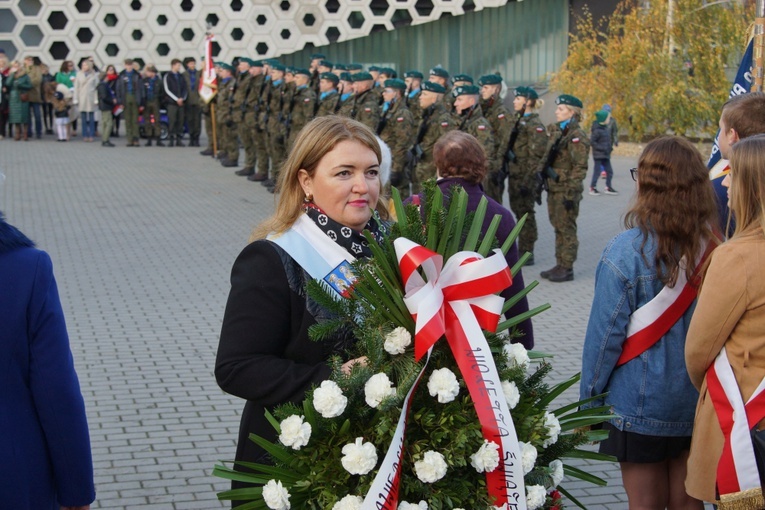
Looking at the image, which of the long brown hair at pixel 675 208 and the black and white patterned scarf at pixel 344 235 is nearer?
the black and white patterned scarf at pixel 344 235

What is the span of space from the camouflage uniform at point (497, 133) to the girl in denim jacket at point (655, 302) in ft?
24.8

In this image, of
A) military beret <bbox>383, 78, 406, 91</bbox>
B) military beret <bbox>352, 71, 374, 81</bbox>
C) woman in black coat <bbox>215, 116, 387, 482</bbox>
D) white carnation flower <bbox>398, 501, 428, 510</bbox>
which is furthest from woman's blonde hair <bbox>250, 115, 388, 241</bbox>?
military beret <bbox>352, 71, 374, 81</bbox>

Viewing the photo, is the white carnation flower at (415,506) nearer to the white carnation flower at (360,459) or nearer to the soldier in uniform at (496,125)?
the white carnation flower at (360,459)

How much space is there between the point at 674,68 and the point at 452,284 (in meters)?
20.4

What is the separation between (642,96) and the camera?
72.0ft

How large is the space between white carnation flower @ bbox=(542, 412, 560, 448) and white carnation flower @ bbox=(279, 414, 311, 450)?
578mm

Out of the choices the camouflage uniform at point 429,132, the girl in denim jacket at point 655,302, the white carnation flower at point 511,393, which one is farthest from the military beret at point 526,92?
the white carnation flower at point 511,393

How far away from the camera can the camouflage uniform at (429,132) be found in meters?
12.2

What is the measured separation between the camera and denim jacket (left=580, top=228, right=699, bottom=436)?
3545mm

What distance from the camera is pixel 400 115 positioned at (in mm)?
12867

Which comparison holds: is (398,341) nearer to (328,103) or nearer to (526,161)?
(526,161)

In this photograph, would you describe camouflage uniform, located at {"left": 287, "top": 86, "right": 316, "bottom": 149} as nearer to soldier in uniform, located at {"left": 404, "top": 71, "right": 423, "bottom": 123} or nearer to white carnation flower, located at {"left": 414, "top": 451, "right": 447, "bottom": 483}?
soldier in uniform, located at {"left": 404, "top": 71, "right": 423, "bottom": 123}

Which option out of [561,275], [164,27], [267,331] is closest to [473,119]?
[561,275]

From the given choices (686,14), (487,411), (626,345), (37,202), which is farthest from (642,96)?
(487,411)
